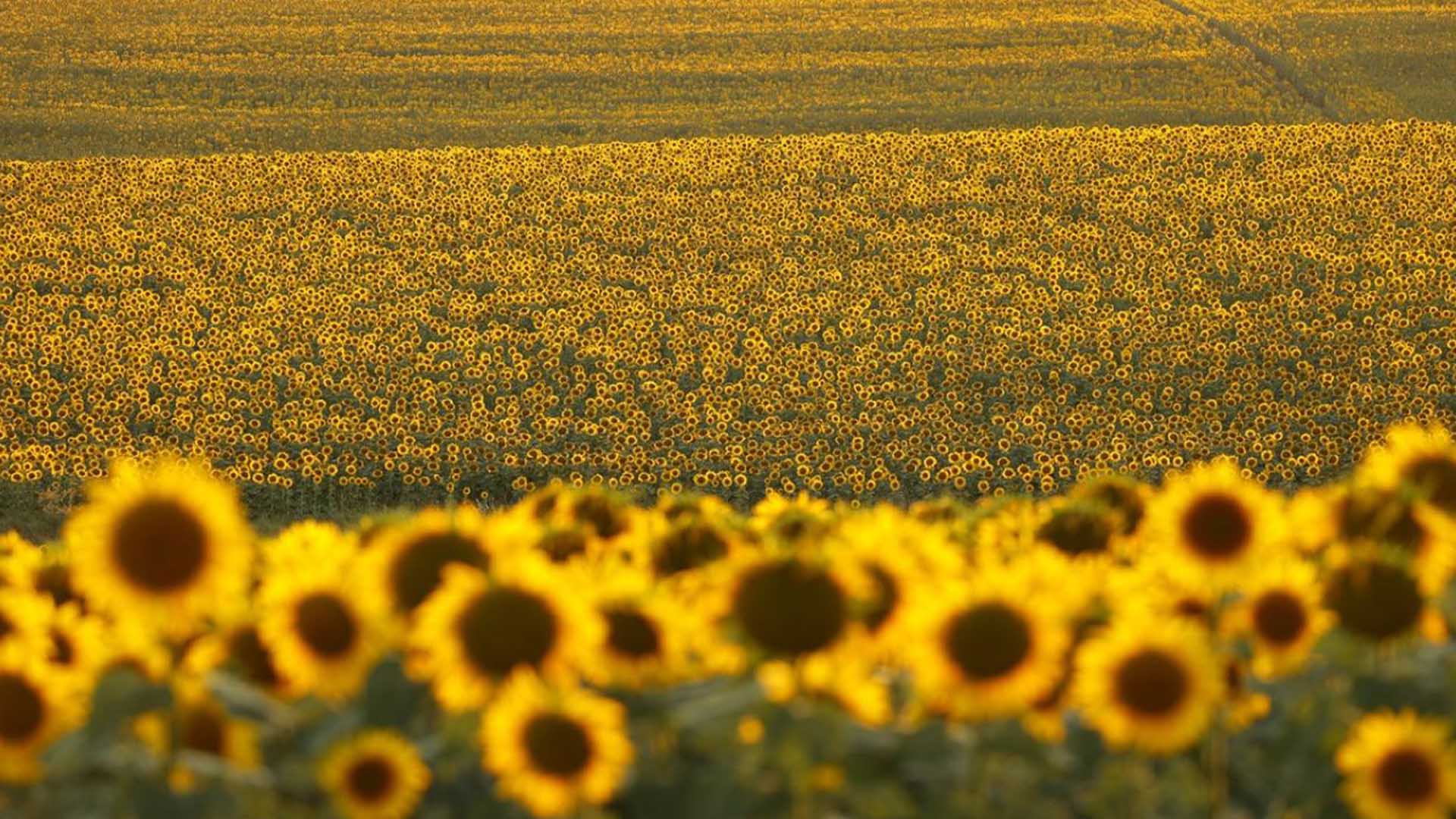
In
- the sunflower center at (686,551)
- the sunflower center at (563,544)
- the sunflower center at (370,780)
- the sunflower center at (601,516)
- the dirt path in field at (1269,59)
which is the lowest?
the sunflower center at (370,780)

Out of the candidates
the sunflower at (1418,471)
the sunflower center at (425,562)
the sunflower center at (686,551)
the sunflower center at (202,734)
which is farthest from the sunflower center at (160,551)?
the sunflower at (1418,471)

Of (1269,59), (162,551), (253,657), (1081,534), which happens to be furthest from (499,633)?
(1269,59)

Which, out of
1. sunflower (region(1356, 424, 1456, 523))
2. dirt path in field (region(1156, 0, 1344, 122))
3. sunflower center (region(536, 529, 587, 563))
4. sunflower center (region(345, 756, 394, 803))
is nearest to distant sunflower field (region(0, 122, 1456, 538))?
dirt path in field (region(1156, 0, 1344, 122))

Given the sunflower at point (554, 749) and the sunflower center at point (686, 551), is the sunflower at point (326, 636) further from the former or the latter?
the sunflower center at point (686, 551)

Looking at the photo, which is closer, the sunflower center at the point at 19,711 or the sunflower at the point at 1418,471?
the sunflower center at the point at 19,711

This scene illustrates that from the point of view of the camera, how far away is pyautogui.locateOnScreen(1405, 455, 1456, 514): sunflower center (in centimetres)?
381

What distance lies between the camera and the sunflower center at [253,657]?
3449 millimetres

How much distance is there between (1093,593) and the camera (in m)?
3.69

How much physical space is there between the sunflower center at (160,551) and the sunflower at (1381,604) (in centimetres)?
192

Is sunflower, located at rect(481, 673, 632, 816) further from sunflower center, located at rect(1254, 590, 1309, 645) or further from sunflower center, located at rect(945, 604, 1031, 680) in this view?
sunflower center, located at rect(1254, 590, 1309, 645)

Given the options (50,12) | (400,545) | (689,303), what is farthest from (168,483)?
(50,12)

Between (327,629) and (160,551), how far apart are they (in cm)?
33

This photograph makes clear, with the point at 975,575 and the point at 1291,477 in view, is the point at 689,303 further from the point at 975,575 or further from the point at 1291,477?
the point at 975,575

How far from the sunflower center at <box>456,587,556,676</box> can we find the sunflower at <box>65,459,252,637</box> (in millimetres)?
414
